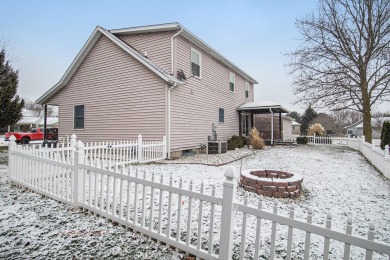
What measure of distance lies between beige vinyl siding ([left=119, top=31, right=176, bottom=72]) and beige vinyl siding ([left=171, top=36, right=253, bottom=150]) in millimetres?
555

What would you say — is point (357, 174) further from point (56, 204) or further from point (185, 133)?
point (56, 204)

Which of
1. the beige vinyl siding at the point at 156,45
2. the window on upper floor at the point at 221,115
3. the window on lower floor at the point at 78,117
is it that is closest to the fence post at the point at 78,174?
the beige vinyl siding at the point at 156,45

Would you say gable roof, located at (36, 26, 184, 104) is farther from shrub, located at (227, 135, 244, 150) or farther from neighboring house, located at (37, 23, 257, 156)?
shrub, located at (227, 135, 244, 150)

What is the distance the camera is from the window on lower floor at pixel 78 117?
13.4 m

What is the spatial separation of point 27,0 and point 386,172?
1008 inches

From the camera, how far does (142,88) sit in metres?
11.1

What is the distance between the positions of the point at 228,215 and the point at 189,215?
1.89 ft

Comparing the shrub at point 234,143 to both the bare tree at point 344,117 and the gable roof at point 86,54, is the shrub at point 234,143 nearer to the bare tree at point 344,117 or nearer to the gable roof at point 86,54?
the gable roof at point 86,54

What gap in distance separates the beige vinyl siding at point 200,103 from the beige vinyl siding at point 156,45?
55cm

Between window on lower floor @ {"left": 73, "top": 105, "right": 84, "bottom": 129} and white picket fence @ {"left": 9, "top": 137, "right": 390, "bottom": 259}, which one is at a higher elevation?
window on lower floor @ {"left": 73, "top": 105, "right": 84, "bottom": 129}

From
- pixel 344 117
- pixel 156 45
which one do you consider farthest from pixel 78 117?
pixel 344 117

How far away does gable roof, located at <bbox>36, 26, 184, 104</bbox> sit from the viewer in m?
10.2

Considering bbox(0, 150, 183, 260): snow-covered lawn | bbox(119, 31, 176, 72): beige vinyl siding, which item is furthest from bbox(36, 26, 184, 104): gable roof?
bbox(0, 150, 183, 260): snow-covered lawn

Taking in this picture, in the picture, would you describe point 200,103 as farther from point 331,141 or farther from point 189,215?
point 331,141
